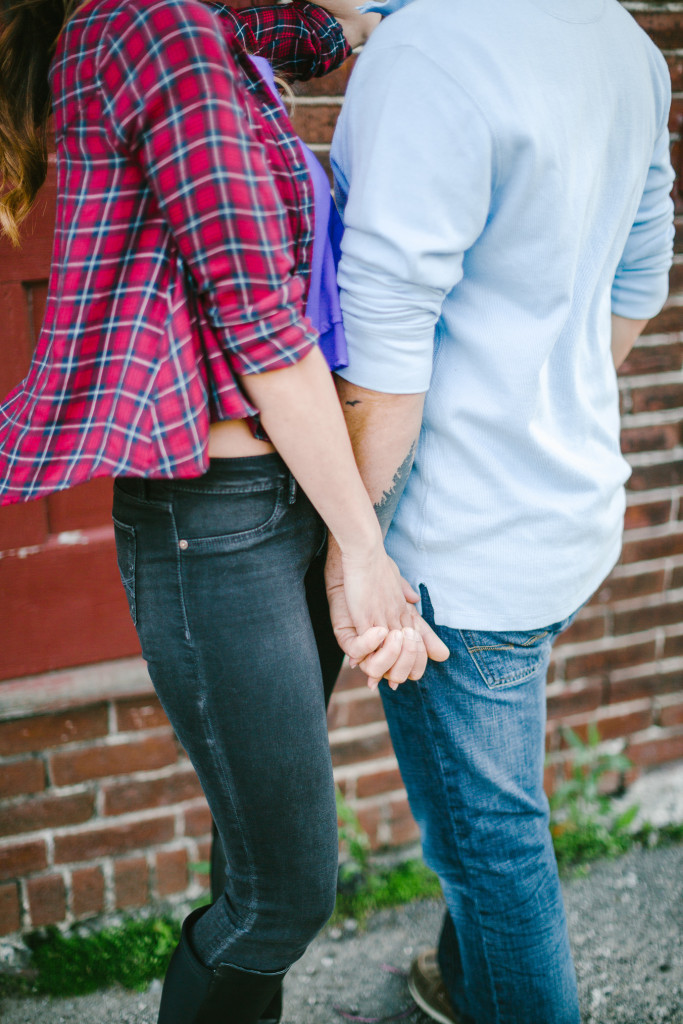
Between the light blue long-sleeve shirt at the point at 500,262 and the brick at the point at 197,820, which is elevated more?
the light blue long-sleeve shirt at the point at 500,262

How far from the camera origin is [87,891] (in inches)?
77.7

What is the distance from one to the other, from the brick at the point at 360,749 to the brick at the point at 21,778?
699mm

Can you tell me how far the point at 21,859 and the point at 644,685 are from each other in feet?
5.53

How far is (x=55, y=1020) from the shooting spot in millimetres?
1788

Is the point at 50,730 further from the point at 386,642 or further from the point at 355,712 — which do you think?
the point at 386,642

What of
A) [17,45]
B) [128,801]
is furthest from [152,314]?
[128,801]

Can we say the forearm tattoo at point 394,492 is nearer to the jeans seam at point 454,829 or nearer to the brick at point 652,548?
the jeans seam at point 454,829

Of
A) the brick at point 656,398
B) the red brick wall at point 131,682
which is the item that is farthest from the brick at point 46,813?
the brick at point 656,398

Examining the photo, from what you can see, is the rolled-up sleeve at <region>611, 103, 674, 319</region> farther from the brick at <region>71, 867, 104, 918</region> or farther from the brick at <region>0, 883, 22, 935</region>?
the brick at <region>0, 883, 22, 935</region>

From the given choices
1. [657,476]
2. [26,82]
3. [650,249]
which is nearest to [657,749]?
[657,476]

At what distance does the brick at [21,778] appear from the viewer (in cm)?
185

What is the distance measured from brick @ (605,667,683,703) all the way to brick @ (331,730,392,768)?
26.0 inches

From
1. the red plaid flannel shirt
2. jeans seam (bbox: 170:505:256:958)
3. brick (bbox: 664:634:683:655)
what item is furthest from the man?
brick (bbox: 664:634:683:655)

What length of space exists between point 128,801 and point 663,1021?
4.17ft
